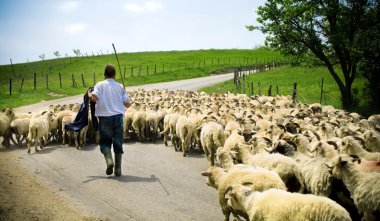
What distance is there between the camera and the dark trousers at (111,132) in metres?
9.23

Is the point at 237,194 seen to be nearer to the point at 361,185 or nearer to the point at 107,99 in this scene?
the point at 361,185

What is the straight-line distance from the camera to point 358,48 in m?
20.1

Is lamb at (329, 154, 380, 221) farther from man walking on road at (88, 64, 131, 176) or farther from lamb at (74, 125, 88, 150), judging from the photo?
lamb at (74, 125, 88, 150)

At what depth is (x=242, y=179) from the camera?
631 cm

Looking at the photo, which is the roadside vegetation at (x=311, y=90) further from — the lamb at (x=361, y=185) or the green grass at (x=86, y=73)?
the lamb at (x=361, y=185)

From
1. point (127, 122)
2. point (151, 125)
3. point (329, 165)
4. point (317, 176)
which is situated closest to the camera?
point (329, 165)

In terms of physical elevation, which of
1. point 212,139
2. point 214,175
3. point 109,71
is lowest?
point 212,139

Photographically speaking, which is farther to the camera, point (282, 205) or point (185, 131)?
point (185, 131)

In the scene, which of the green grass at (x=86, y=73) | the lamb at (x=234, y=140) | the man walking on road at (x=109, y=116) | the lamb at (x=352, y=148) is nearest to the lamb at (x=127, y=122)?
the man walking on road at (x=109, y=116)

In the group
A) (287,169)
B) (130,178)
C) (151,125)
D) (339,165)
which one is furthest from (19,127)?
(339,165)

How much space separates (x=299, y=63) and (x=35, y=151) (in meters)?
17.0

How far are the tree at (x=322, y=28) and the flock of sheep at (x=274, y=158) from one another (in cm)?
841

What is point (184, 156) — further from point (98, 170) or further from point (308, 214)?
point (308, 214)

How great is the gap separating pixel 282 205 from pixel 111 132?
209 inches
